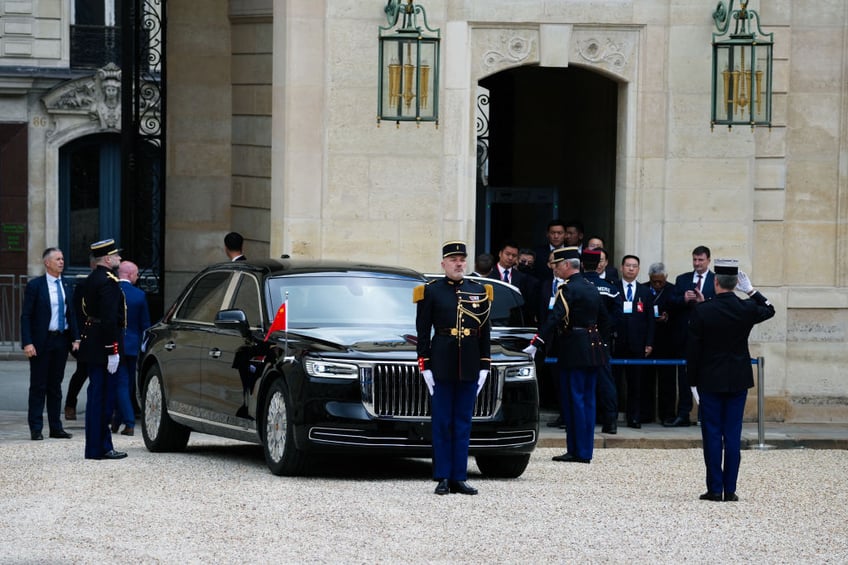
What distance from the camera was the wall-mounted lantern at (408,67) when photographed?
20.5 m

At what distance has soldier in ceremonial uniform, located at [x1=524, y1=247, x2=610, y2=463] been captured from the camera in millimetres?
16328

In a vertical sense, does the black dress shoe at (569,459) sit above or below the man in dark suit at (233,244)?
below

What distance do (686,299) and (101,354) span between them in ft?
22.5

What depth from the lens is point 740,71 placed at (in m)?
20.9

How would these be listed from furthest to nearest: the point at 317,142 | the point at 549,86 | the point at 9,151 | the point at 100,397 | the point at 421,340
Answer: the point at 9,151 < the point at 549,86 < the point at 317,142 < the point at 100,397 < the point at 421,340

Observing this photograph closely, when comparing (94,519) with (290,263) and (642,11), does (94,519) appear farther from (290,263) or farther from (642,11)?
(642,11)

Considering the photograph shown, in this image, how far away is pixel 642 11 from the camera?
21016 millimetres

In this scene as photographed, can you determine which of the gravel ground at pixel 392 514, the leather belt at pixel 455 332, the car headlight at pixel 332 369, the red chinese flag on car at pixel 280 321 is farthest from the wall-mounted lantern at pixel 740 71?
the car headlight at pixel 332 369

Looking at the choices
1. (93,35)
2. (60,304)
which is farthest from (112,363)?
(93,35)

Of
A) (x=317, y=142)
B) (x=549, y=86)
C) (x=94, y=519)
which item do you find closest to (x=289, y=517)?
(x=94, y=519)

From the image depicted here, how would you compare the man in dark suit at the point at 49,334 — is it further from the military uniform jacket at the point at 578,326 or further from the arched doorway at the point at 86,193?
the arched doorway at the point at 86,193

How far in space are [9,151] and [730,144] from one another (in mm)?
17925

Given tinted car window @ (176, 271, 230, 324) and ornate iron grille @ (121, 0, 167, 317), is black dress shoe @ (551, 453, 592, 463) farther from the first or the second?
ornate iron grille @ (121, 0, 167, 317)

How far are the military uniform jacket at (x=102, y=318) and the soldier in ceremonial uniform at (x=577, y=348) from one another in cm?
369
